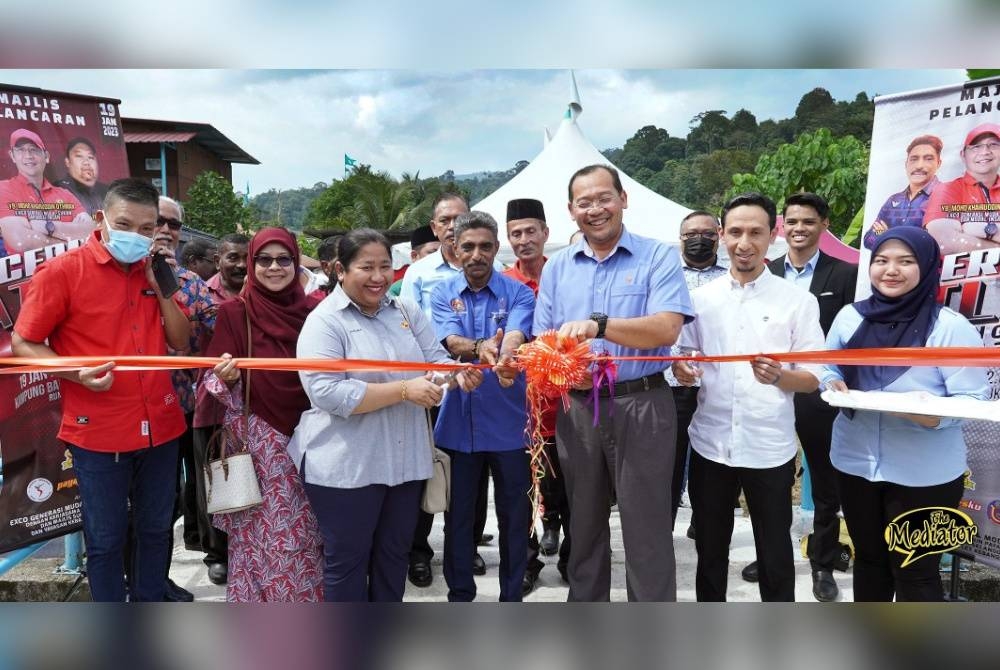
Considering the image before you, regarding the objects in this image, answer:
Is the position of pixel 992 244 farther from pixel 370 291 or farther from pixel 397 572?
pixel 397 572

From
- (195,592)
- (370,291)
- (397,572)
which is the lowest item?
(195,592)

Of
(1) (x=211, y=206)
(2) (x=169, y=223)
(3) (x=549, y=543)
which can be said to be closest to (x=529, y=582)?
(3) (x=549, y=543)

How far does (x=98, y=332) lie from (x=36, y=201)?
4.30 feet

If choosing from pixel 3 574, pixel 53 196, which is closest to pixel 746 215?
pixel 53 196

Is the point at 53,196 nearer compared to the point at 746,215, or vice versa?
the point at 746,215

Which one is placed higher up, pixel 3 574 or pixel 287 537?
pixel 287 537

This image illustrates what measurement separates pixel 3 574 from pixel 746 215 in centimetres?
478

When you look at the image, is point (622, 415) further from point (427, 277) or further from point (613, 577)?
point (427, 277)

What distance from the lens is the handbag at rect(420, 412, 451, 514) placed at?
10.7ft

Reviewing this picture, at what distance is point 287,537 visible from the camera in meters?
3.29

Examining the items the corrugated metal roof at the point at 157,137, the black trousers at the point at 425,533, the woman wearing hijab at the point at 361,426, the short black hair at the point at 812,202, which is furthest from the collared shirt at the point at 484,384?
the corrugated metal roof at the point at 157,137

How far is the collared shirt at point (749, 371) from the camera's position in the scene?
3.10 meters

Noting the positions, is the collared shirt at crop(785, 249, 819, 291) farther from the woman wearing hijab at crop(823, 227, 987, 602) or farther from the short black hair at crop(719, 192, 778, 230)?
the woman wearing hijab at crop(823, 227, 987, 602)

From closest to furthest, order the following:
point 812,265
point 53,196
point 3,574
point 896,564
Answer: point 896,564, point 53,196, point 3,574, point 812,265
